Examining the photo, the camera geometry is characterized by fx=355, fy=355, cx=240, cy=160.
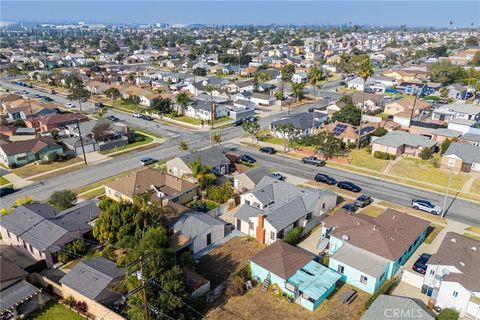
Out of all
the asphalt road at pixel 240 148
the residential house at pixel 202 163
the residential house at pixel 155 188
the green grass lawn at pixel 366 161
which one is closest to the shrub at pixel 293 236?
the residential house at pixel 155 188

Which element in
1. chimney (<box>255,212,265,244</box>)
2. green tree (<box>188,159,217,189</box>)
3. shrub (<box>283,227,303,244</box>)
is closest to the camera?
shrub (<box>283,227,303,244</box>)

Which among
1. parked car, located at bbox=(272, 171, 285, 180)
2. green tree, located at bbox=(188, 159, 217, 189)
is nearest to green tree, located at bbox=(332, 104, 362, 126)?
parked car, located at bbox=(272, 171, 285, 180)

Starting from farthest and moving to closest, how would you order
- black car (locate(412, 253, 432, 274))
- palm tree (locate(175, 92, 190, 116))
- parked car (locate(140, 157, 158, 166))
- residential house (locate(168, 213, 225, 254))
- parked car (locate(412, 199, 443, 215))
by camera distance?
palm tree (locate(175, 92, 190, 116)) → parked car (locate(140, 157, 158, 166)) → parked car (locate(412, 199, 443, 215)) → residential house (locate(168, 213, 225, 254)) → black car (locate(412, 253, 432, 274))

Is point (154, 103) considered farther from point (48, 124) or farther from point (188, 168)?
point (188, 168)

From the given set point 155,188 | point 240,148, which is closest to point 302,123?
point 240,148

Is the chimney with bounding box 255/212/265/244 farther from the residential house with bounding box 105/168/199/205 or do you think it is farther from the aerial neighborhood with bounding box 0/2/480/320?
the residential house with bounding box 105/168/199/205

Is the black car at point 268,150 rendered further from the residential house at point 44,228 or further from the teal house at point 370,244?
the residential house at point 44,228

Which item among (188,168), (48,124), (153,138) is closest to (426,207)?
(188,168)

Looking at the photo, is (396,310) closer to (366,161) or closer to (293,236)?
(293,236)
